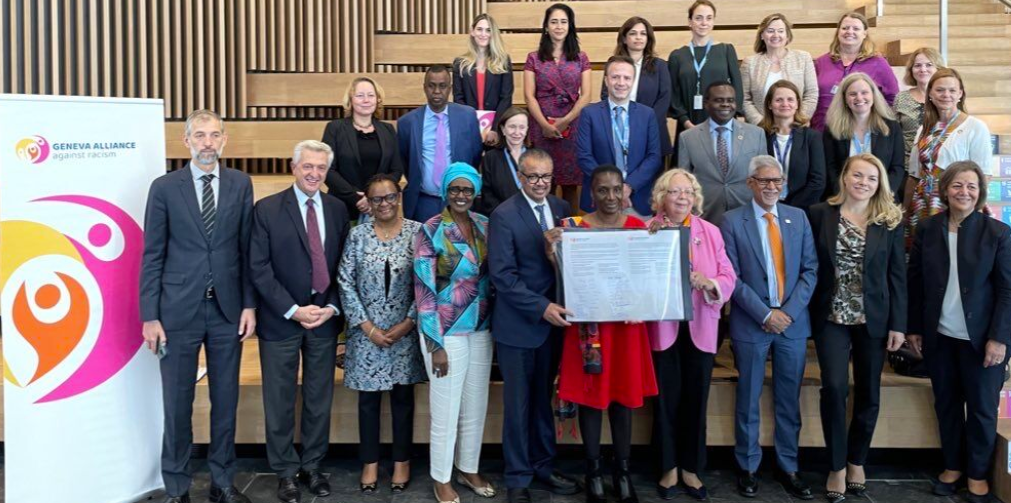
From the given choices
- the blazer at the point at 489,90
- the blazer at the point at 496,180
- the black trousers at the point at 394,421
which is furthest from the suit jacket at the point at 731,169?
the black trousers at the point at 394,421

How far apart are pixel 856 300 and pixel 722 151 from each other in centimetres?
95

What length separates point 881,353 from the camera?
13.0 ft

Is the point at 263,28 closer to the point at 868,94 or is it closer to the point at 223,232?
the point at 223,232

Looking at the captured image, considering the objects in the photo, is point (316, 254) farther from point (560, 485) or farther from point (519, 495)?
point (560, 485)

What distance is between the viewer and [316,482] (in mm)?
4020

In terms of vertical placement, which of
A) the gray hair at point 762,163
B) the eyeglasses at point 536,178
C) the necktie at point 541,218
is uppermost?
the gray hair at point 762,163

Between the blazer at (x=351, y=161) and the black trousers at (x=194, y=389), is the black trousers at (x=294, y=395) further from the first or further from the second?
the blazer at (x=351, y=161)

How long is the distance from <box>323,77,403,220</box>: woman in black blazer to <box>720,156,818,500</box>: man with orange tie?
67.1 inches

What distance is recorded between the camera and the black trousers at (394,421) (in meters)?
3.99

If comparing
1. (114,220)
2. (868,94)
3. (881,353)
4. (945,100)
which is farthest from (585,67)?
(114,220)

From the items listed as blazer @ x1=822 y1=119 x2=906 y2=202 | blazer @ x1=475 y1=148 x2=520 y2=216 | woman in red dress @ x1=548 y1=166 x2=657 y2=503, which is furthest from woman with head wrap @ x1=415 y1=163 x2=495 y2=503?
blazer @ x1=822 y1=119 x2=906 y2=202

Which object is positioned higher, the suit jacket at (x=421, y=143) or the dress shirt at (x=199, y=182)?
the suit jacket at (x=421, y=143)

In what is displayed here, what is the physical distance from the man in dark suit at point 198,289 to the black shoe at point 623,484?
162cm

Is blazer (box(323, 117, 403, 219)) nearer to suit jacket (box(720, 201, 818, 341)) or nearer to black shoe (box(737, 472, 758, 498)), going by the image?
suit jacket (box(720, 201, 818, 341))
